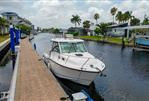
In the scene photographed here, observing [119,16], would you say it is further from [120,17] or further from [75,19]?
[75,19]

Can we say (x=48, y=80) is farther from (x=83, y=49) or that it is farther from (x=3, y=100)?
(x=83, y=49)

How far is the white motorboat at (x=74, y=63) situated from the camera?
14734 mm

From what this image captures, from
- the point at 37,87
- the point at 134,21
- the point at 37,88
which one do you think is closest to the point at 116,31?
the point at 134,21

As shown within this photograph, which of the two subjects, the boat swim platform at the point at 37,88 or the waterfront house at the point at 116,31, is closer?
the boat swim platform at the point at 37,88

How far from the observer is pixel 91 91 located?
1595 cm

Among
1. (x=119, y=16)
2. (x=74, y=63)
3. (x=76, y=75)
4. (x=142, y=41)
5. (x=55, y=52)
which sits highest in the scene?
(x=119, y=16)

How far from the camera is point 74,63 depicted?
1553cm

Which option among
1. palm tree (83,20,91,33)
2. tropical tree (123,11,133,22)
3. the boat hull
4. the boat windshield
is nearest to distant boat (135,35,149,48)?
the boat windshield

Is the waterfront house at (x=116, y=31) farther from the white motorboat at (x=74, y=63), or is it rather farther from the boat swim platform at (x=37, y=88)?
the boat swim platform at (x=37, y=88)

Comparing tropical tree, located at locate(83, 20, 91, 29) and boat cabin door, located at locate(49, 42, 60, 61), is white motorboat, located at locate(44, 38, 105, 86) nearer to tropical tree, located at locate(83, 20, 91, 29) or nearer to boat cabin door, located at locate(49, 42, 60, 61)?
boat cabin door, located at locate(49, 42, 60, 61)

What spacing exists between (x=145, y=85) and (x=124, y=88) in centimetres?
244

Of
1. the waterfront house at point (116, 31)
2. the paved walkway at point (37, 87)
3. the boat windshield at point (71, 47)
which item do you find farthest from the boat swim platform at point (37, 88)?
the waterfront house at point (116, 31)

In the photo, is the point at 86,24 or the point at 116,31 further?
the point at 86,24

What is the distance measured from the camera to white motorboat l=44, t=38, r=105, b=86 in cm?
1473
